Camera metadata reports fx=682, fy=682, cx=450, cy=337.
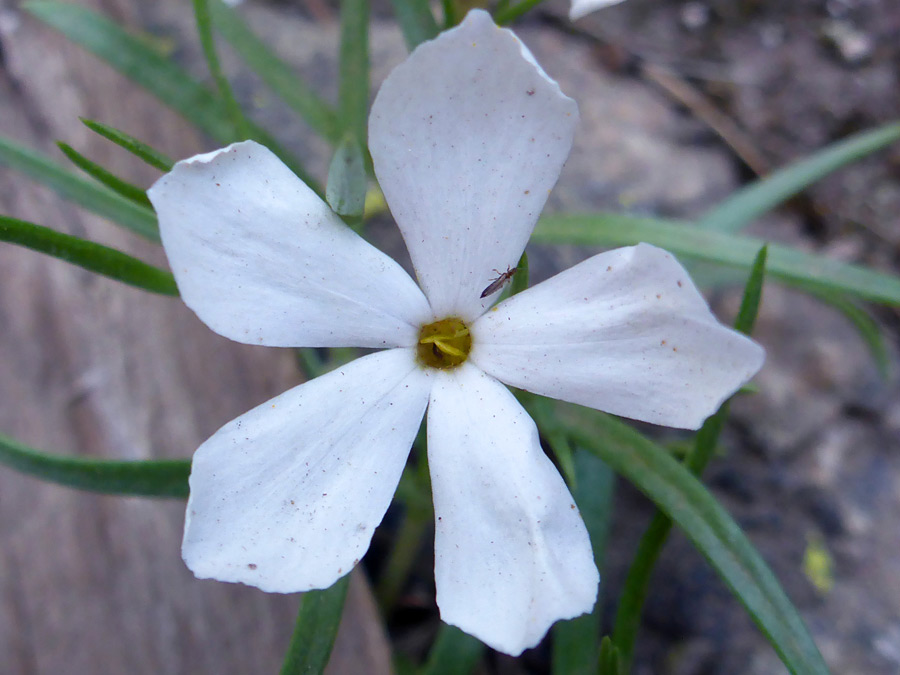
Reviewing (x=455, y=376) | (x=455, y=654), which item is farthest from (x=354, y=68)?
(x=455, y=654)

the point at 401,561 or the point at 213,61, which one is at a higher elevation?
the point at 213,61

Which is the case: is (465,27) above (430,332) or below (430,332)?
above

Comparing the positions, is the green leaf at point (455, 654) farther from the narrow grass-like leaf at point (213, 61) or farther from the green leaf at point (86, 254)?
the narrow grass-like leaf at point (213, 61)

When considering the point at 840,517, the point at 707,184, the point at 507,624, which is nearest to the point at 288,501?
the point at 507,624

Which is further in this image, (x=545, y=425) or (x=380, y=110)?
(x=545, y=425)

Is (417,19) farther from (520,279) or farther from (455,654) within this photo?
(455,654)

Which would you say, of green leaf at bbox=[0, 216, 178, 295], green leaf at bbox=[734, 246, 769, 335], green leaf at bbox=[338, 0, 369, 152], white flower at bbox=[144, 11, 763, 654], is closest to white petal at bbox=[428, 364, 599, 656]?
white flower at bbox=[144, 11, 763, 654]

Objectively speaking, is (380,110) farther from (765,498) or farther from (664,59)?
(664,59)
